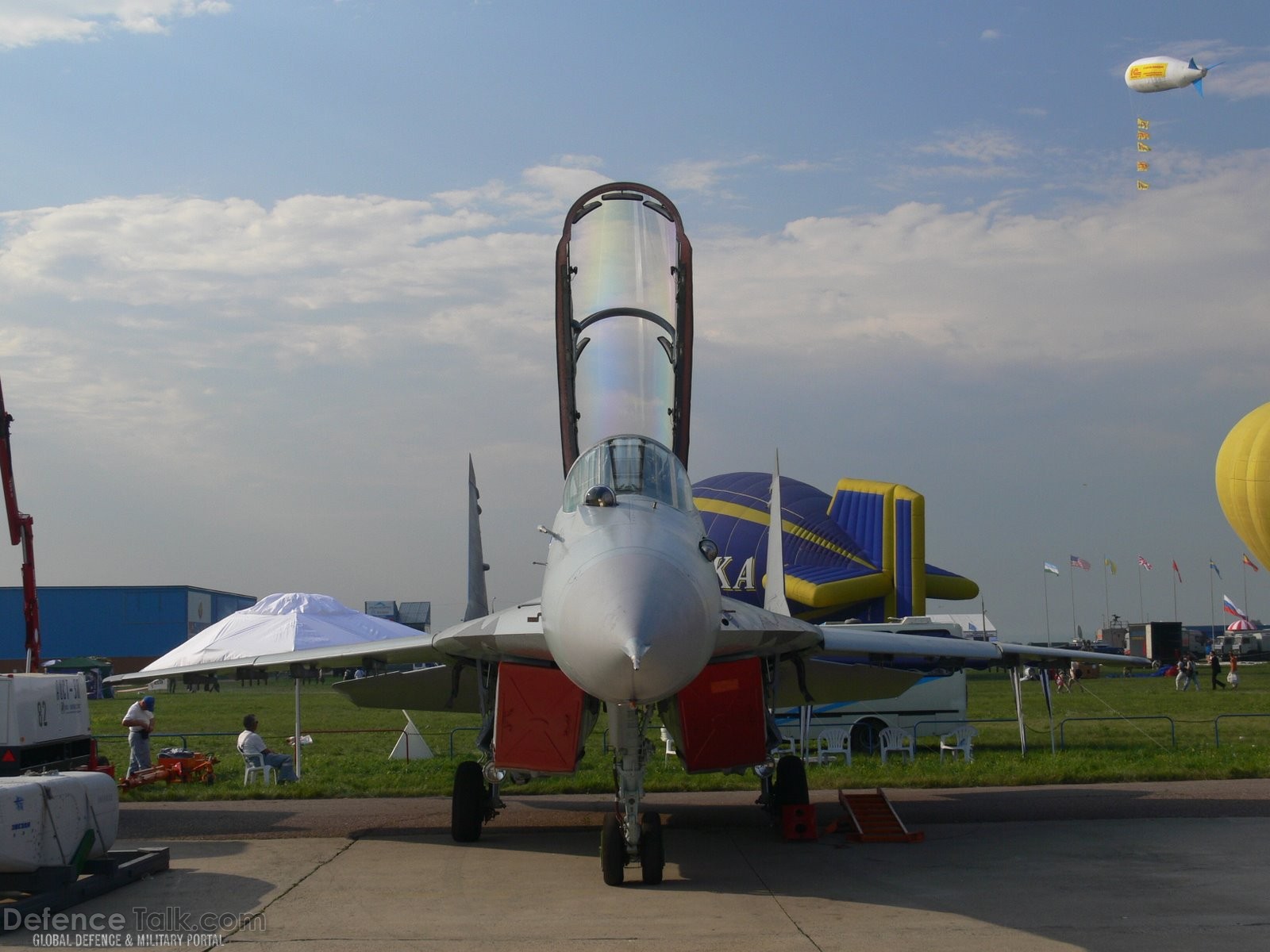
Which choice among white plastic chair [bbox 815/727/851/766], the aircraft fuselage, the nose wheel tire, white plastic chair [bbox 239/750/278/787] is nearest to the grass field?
white plastic chair [bbox 239/750/278/787]

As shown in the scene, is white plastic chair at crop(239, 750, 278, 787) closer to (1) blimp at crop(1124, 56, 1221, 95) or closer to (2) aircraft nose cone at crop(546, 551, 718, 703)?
(2) aircraft nose cone at crop(546, 551, 718, 703)

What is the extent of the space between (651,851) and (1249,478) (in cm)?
3751

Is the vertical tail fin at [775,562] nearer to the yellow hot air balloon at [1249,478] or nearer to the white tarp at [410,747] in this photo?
the white tarp at [410,747]

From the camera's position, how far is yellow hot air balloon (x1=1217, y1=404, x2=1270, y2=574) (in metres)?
39.1

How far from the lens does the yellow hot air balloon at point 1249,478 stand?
39062 millimetres

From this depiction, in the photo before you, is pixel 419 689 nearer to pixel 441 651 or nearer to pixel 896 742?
pixel 441 651

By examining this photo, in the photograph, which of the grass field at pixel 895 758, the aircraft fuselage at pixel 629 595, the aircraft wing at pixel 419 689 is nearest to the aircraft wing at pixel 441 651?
the aircraft wing at pixel 419 689

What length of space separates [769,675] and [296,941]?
4.52m

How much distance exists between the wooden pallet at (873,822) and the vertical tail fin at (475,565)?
4.00 meters

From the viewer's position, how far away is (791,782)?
11156 mm

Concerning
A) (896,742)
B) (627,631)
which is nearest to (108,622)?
(896,742)

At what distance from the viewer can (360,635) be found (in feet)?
79.8

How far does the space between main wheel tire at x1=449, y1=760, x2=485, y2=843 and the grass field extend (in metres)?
4.06

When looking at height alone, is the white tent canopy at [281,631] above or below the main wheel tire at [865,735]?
above
